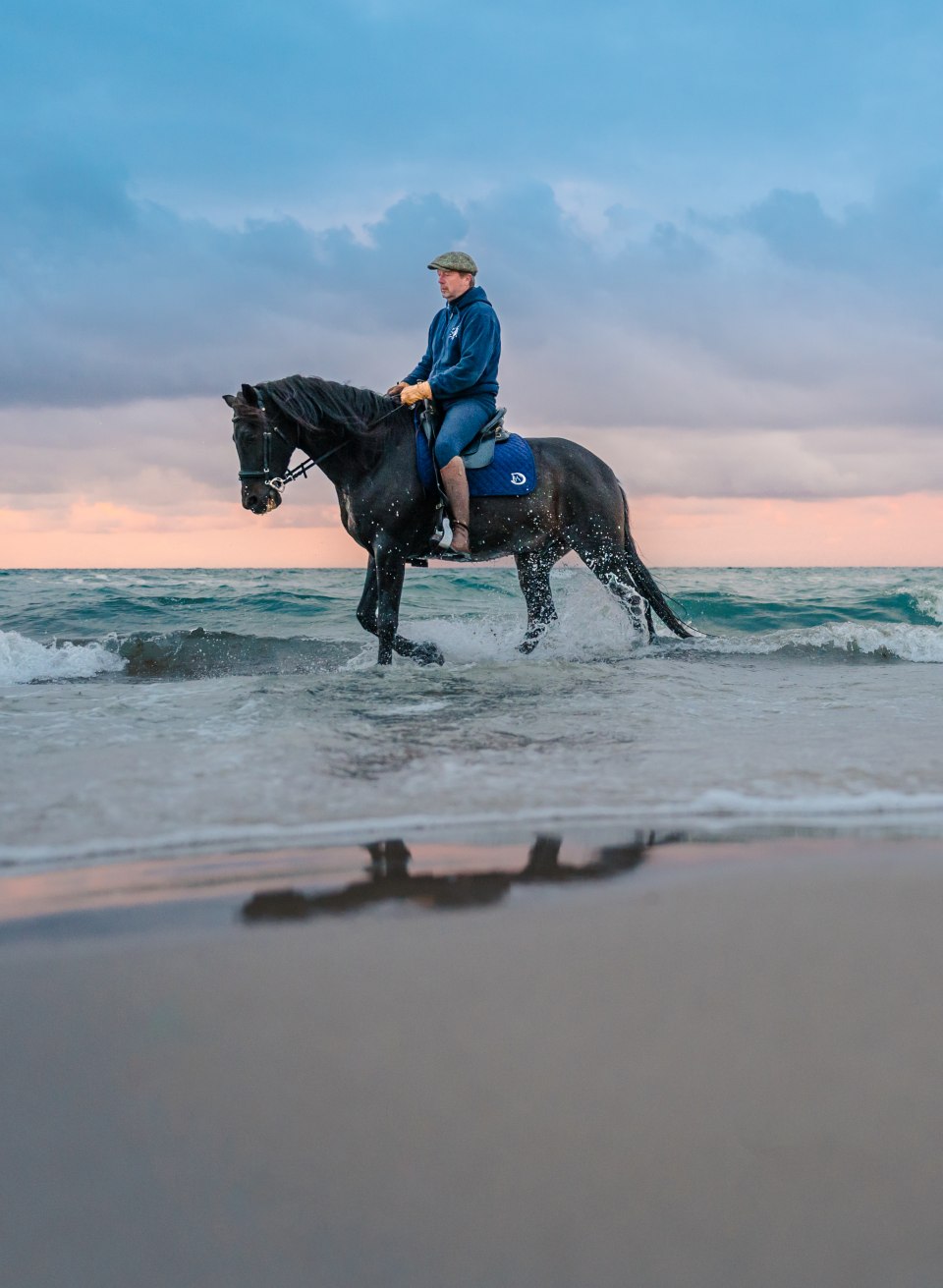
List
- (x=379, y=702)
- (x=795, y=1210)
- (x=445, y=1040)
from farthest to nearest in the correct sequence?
(x=379, y=702) → (x=445, y=1040) → (x=795, y=1210)

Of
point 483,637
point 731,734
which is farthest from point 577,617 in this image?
point 731,734

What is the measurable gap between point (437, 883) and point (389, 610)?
4661 mm

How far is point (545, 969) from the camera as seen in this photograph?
1464 millimetres

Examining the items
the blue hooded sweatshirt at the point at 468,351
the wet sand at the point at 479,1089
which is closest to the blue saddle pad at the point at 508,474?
the blue hooded sweatshirt at the point at 468,351

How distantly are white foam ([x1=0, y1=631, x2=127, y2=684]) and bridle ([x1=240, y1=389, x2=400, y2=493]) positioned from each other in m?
2.89

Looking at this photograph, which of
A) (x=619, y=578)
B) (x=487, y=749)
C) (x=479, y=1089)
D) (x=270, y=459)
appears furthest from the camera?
(x=619, y=578)

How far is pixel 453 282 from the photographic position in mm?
6395

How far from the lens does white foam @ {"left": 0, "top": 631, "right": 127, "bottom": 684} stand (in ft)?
25.3

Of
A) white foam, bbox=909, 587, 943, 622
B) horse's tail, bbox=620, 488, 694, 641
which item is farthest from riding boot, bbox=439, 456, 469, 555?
white foam, bbox=909, 587, 943, 622

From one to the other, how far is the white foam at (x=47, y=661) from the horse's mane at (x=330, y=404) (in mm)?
3302

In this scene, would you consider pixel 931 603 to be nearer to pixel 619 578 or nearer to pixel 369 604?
pixel 619 578

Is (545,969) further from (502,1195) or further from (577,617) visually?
(577,617)

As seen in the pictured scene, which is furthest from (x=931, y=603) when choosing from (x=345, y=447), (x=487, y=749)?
(x=487, y=749)

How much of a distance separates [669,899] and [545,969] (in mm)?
382
